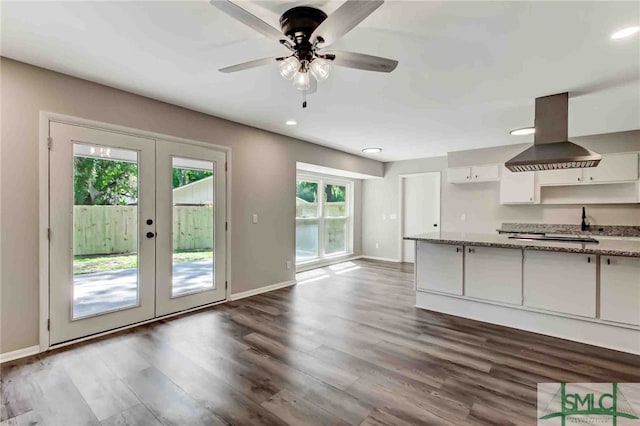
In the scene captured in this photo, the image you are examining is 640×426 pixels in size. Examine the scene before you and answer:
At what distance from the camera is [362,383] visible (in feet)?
7.14

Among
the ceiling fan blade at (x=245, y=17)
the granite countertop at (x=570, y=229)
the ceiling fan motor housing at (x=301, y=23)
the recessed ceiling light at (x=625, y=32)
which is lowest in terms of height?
the granite countertop at (x=570, y=229)

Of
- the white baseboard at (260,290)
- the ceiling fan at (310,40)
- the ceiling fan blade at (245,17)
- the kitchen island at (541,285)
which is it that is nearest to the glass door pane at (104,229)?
the white baseboard at (260,290)

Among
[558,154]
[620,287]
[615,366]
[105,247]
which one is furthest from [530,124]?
[105,247]

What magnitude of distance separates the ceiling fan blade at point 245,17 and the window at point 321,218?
454 cm

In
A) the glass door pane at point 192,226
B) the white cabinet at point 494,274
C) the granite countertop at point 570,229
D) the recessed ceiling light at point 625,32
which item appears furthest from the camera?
the granite countertop at point 570,229

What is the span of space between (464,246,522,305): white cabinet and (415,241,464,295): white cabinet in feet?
0.33

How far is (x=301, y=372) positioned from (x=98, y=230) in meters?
2.38

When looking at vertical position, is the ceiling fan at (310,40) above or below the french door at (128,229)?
above

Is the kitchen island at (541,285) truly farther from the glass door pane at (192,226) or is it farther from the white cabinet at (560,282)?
the glass door pane at (192,226)

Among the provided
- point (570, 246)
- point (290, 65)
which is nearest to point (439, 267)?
point (570, 246)

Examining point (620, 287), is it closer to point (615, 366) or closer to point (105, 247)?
point (615, 366)

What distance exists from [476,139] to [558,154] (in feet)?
6.91

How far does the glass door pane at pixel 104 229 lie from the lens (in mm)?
2855

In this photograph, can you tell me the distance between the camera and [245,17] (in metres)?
1.50
